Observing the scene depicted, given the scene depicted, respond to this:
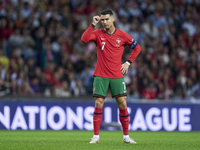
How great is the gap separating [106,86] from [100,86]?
0.43 ft

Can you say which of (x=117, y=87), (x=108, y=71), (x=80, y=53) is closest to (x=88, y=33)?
(x=108, y=71)

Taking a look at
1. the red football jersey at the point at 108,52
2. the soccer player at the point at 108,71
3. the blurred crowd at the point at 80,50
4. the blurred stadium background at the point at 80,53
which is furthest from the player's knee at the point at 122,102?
the blurred crowd at the point at 80,50

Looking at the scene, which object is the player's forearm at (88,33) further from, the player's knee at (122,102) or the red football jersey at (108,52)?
Answer: the player's knee at (122,102)

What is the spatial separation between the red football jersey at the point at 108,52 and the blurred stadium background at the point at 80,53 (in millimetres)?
5451

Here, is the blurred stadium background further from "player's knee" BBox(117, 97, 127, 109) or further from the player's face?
the player's face

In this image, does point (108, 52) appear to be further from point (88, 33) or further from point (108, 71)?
point (88, 33)

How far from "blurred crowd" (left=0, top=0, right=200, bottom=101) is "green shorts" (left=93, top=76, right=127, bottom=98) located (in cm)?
577

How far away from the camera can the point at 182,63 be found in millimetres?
17516

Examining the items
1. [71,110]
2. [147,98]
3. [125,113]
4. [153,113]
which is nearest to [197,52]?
[147,98]

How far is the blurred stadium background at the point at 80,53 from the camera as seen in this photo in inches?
550

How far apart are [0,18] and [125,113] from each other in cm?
892

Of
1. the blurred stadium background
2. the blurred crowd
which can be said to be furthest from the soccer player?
the blurred crowd

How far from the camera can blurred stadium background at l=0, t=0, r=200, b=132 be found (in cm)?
1398

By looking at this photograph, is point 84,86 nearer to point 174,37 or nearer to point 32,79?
point 32,79
